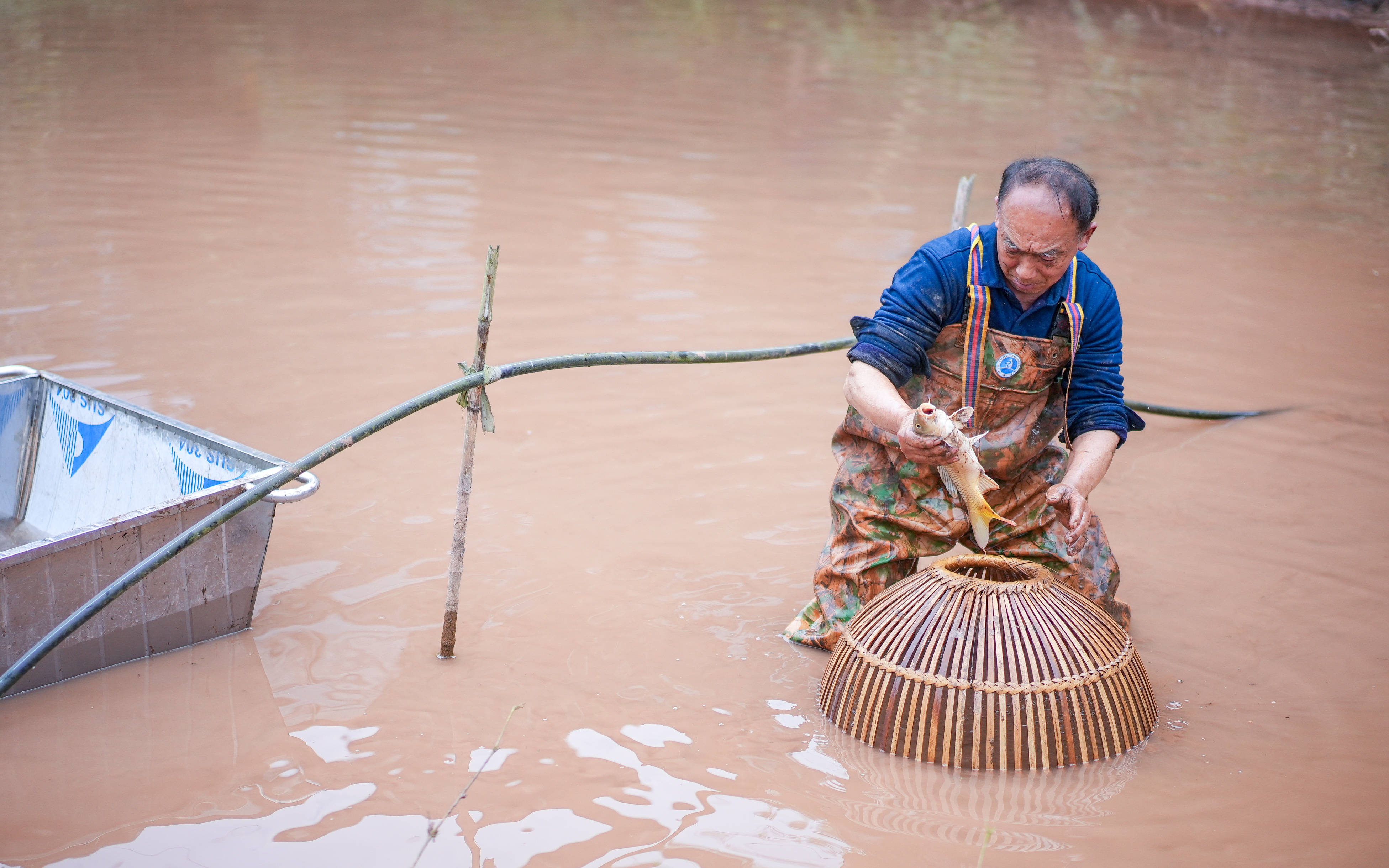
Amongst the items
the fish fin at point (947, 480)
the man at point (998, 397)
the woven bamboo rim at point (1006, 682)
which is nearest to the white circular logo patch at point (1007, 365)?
the man at point (998, 397)

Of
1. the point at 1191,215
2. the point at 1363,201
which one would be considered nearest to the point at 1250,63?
the point at 1363,201

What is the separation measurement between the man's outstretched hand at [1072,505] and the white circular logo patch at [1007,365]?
0.29 metres

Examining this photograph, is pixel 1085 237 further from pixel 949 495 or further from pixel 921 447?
pixel 949 495

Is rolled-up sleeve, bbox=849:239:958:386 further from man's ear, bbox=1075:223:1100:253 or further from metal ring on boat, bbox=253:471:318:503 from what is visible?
metal ring on boat, bbox=253:471:318:503

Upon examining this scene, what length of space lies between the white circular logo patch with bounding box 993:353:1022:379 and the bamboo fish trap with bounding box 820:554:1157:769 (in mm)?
469

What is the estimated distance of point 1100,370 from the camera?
2.85 meters

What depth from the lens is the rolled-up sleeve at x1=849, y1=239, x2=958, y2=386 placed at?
9.10 feet

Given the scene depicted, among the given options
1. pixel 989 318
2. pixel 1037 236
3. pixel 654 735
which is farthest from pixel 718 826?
pixel 1037 236

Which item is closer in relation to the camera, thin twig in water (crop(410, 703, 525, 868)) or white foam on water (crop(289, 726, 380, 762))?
thin twig in water (crop(410, 703, 525, 868))

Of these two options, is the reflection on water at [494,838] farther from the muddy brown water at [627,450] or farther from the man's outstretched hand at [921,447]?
the man's outstretched hand at [921,447]

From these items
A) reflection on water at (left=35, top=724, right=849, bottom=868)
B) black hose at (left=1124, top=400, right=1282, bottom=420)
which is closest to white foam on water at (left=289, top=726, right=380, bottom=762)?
reflection on water at (left=35, top=724, right=849, bottom=868)

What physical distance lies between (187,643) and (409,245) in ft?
12.7

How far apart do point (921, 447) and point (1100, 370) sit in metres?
0.62

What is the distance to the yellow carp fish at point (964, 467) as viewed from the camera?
2502 mm
